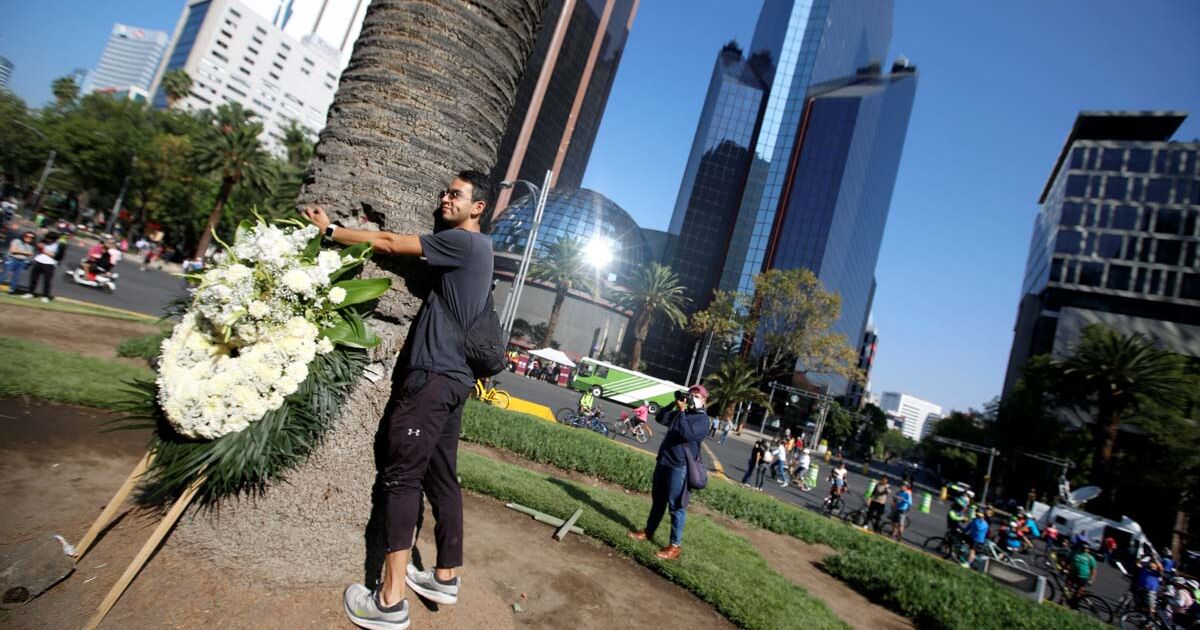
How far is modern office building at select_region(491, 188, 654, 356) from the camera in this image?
193 ft

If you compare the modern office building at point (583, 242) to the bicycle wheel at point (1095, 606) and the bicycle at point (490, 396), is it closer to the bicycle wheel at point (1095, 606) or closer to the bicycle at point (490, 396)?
the bicycle at point (490, 396)

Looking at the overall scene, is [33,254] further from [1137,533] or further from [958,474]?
[958,474]

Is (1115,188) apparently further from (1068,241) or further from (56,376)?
(56,376)

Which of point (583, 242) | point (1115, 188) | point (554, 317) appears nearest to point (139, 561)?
point (554, 317)

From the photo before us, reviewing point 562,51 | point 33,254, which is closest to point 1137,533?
point 33,254

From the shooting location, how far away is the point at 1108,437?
30.3m

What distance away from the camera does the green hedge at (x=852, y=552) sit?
20.1 ft

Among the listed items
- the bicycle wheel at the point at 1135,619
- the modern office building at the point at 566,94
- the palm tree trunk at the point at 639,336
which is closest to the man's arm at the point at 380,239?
the bicycle wheel at the point at 1135,619

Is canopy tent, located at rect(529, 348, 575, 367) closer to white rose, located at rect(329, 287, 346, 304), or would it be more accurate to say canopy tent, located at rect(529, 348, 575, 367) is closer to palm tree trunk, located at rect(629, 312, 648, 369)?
palm tree trunk, located at rect(629, 312, 648, 369)

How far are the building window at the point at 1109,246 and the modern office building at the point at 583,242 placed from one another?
171ft

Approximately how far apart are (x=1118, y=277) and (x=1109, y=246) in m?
3.85

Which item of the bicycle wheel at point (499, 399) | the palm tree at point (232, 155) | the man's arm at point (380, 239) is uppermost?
the palm tree at point (232, 155)

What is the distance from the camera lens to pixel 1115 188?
58250 millimetres

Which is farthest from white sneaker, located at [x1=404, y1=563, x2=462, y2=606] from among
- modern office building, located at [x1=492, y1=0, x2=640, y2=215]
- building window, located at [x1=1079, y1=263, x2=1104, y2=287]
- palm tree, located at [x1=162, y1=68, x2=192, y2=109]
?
building window, located at [x1=1079, y1=263, x2=1104, y2=287]
